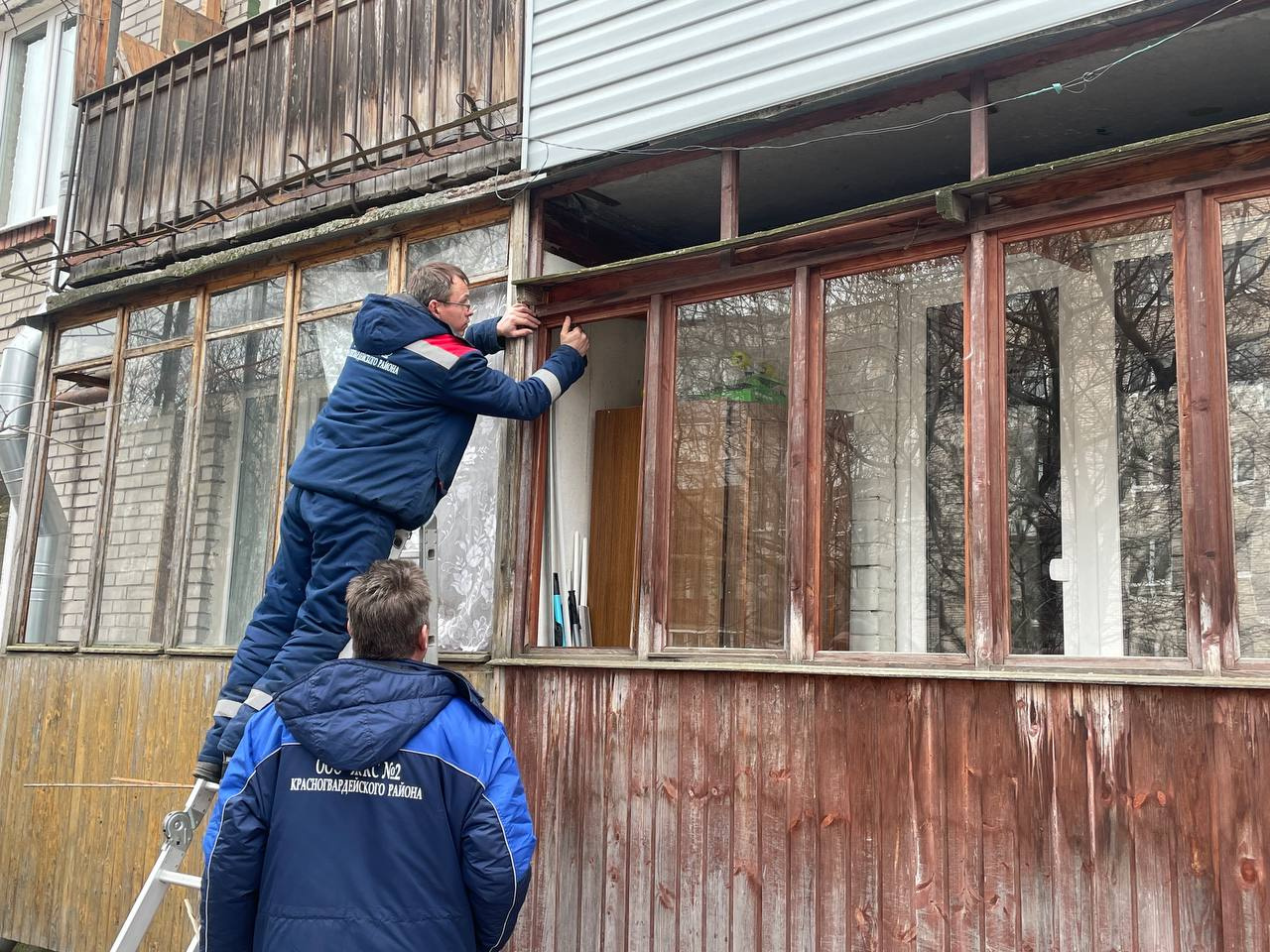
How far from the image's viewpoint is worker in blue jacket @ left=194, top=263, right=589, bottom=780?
4633mm

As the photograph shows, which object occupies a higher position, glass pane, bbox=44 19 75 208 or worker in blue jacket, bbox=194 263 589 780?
glass pane, bbox=44 19 75 208

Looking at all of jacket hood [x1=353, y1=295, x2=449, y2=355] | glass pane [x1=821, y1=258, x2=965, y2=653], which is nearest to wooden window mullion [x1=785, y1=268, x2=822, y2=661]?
glass pane [x1=821, y1=258, x2=965, y2=653]

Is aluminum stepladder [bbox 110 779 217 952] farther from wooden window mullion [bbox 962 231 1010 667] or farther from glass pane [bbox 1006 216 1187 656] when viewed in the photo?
glass pane [bbox 1006 216 1187 656]

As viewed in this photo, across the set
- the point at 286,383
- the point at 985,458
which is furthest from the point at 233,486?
the point at 985,458

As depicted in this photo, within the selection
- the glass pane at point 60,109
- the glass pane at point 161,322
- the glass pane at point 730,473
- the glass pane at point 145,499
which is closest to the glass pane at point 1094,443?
the glass pane at point 730,473

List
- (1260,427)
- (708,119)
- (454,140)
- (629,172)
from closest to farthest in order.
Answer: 1. (1260,427)
2. (708,119)
3. (629,172)
4. (454,140)

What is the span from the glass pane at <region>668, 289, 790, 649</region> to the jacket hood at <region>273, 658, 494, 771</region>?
1.81m

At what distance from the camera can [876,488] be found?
4.69m

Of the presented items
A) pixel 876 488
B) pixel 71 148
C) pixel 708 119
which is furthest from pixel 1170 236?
pixel 71 148

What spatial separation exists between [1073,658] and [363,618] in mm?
2180

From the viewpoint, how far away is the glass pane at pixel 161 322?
7.33 meters

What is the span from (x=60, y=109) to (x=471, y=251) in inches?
235

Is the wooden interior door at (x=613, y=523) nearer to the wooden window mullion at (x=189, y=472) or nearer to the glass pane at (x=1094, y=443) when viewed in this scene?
the glass pane at (x=1094, y=443)

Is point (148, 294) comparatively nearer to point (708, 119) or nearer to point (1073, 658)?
point (708, 119)
